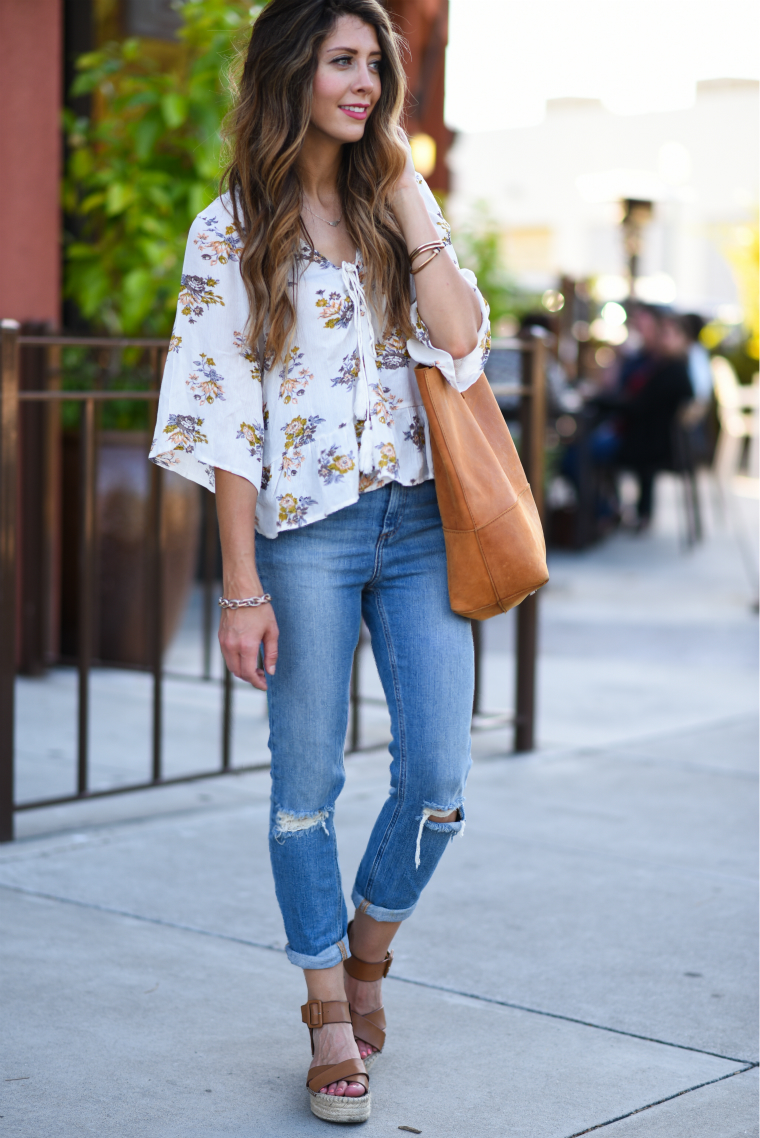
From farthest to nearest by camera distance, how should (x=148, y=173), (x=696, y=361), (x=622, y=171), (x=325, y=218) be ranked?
(x=622, y=171)
(x=696, y=361)
(x=148, y=173)
(x=325, y=218)

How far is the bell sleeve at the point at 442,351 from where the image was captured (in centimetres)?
262

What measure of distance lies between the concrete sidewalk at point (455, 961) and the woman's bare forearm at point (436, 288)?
52.2 inches

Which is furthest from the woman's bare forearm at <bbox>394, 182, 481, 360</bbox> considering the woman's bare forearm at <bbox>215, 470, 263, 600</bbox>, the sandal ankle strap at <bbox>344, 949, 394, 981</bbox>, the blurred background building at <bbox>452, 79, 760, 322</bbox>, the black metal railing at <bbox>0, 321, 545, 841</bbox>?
the blurred background building at <bbox>452, 79, 760, 322</bbox>

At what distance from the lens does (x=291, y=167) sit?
258 cm

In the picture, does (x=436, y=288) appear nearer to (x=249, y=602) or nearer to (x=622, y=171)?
(x=249, y=602)

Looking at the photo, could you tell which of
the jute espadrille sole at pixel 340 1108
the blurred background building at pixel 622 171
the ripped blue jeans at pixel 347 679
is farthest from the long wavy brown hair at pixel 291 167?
the blurred background building at pixel 622 171

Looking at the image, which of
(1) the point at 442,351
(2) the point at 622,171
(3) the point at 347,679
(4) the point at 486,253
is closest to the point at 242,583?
(3) the point at 347,679

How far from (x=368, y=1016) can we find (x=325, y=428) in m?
1.09

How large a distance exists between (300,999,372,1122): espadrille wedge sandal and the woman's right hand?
23.1 inches

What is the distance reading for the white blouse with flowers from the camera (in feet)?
8.35

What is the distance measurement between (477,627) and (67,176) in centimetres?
364

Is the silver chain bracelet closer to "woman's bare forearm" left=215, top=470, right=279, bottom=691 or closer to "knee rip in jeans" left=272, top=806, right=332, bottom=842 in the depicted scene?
"woman's bare forearm" left=215, top=470, right=279, bottom=691

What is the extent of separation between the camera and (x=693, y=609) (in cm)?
895

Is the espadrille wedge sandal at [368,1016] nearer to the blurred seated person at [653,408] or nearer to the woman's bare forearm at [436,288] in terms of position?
the woman's bare forearm at [436,288]
